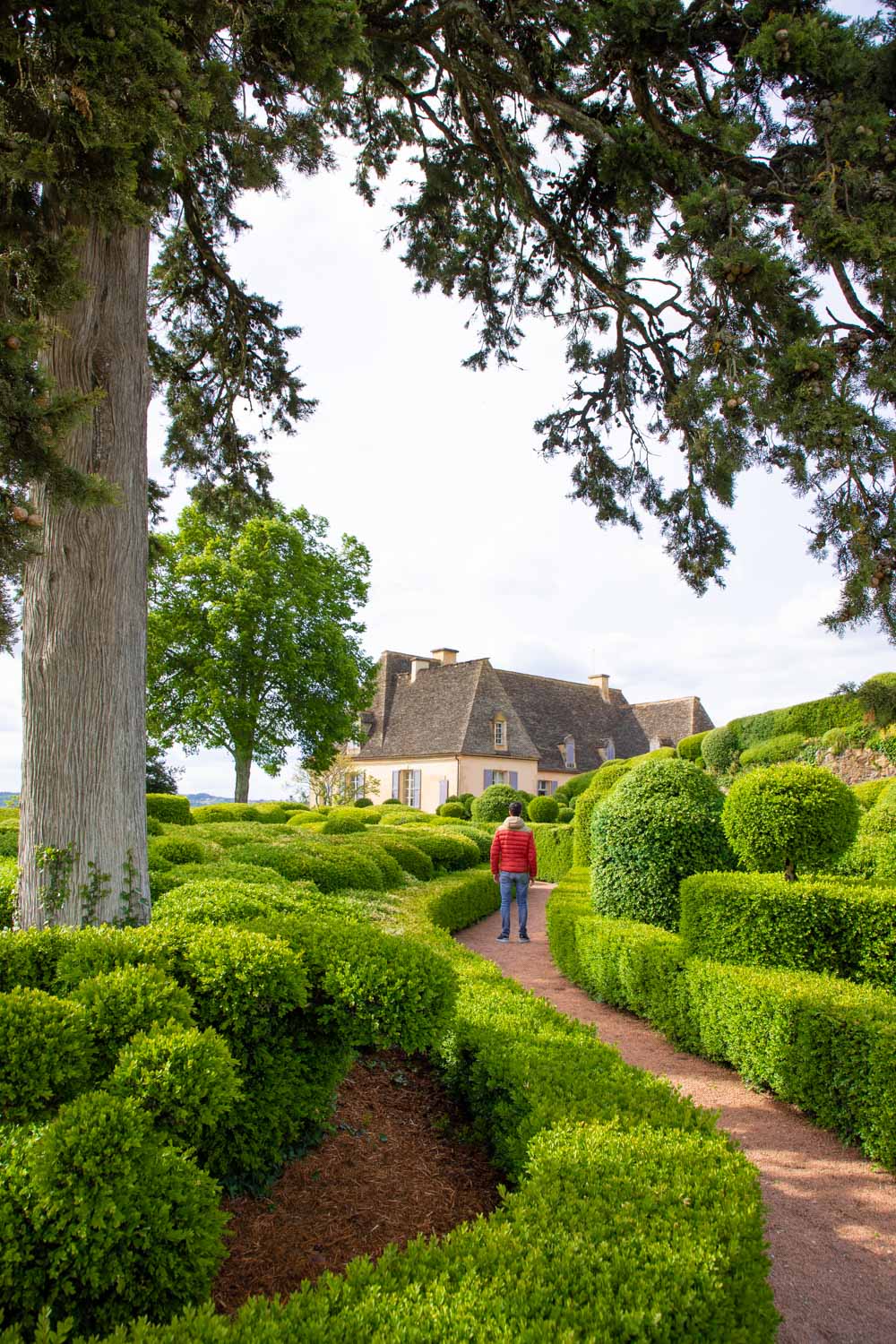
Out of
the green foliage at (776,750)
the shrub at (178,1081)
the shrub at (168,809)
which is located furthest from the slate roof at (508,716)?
the shrub at (178,1081)

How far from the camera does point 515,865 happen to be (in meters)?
11.7

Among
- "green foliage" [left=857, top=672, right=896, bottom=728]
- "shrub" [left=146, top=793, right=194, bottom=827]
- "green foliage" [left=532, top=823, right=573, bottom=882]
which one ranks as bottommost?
"green foliage" [left=532, top=823, right=573, bottom=882]

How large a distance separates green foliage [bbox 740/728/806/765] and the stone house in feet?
38.9

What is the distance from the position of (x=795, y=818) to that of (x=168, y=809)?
42.2ft

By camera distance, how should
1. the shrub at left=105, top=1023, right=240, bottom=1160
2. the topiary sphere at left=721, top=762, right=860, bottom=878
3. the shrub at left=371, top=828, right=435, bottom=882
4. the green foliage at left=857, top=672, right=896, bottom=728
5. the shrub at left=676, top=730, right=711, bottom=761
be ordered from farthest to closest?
the shrub at left=676, top=730, right=711, bottom=761, the shrub at left=371, top=828, right=435, bottom=882, the topiary sphere at left=721, top=762, right=860, bottom=878, the green foliage at left=857, top=672, right=896, bottom=728, the shrub at left=105, top=1023, right=240, bottom=1160

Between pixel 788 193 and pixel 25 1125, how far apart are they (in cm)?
624

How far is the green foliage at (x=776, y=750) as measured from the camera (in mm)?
22133

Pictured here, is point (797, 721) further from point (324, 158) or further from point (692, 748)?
point (324, 158)

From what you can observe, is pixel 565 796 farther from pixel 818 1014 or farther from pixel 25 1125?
pixel 25 1125

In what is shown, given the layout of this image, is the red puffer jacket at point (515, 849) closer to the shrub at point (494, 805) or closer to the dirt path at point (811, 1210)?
the dirt path at point (811, 1210)

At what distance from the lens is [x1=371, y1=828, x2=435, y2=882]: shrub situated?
13781mm

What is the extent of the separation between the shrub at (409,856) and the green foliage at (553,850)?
4.21 m

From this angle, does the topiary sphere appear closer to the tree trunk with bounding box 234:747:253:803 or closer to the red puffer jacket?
the red puffer jacket

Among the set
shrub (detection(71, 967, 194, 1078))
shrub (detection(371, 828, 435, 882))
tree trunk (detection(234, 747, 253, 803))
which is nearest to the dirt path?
shrub (detection(71, 967, 194, 1078))
